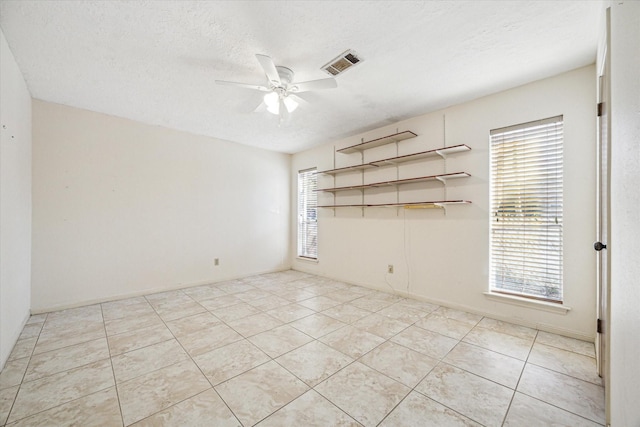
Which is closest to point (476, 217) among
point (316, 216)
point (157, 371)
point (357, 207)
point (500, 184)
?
point (500, 184)

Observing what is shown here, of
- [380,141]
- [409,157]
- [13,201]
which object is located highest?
[380,141]

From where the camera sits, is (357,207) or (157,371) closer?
(157,371)

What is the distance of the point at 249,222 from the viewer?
5.09 m

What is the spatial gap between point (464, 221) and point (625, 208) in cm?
227

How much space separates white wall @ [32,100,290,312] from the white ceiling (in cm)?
58

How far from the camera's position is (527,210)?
8.91ft

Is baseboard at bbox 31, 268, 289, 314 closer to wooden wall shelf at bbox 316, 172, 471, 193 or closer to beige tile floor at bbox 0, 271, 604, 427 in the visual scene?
beige tile floor at bbox 0, 271, 604, 427

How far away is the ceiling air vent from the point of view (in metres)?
2.20

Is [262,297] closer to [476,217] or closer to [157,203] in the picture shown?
[157,203]

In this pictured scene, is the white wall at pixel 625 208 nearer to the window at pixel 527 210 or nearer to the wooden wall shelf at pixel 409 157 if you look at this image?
the window at pixel 527 210

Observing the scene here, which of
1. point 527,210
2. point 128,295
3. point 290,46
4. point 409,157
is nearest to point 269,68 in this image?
point 290,46

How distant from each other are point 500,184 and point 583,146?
0.73 meters

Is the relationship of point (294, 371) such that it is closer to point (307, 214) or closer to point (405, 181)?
point (405, 181)

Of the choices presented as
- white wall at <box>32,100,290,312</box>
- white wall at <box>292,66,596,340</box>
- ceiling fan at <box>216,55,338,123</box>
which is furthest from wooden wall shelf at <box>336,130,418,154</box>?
white wall at <box>32,100,290,312</box>
